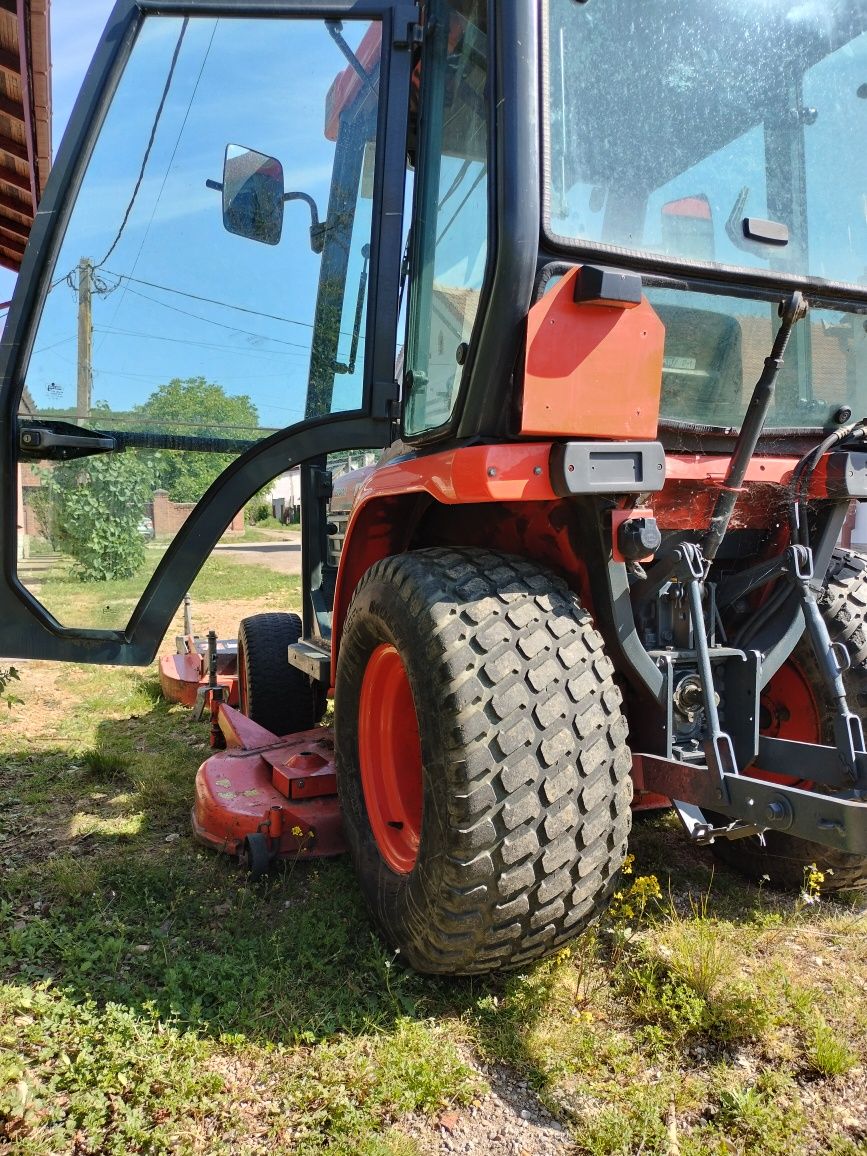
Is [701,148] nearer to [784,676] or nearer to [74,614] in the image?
[784,676]

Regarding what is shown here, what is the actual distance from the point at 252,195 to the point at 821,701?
8.01ft

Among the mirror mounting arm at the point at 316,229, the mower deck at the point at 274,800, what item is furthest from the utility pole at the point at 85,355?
the mower deck at the point at 274,800

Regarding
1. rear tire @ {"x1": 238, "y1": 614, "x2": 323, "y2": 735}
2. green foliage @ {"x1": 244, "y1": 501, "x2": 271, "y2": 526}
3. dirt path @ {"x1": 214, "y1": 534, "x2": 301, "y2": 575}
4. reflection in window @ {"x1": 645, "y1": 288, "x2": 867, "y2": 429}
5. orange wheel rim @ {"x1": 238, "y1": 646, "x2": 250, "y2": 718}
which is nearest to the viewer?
reflection in window @ {"x1": 645, "y1": 288, "x2": 867, "y2": 429}

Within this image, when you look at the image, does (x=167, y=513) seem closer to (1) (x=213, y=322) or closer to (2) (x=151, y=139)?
(1) (x=213, y=322)

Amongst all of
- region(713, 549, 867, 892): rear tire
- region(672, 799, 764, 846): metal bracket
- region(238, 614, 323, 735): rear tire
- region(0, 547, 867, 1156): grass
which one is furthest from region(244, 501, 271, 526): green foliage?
region(672, 799, 764, 846): metal bracket

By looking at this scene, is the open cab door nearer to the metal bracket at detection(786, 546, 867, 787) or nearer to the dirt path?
the metal bracket at detection(786, 546, 867, 787)

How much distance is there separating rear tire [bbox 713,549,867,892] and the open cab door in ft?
5.12

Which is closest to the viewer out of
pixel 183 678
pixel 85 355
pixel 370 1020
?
pixel 370 1020

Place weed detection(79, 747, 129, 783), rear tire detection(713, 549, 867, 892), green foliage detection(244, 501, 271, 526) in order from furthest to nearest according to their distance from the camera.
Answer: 1. green foliage detection(244, 501, 271, 526)
2. weed detection(79, 747, 129, 783)
3. rear tire detection(713, 549, 867, 892)

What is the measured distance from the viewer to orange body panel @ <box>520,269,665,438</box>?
1.93 m

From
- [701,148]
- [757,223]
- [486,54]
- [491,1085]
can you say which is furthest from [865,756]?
[486,54]

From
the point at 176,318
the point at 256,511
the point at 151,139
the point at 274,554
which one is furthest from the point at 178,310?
the point at 274,554

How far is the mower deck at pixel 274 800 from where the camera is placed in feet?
9.65

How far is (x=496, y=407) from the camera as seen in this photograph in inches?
79.5
